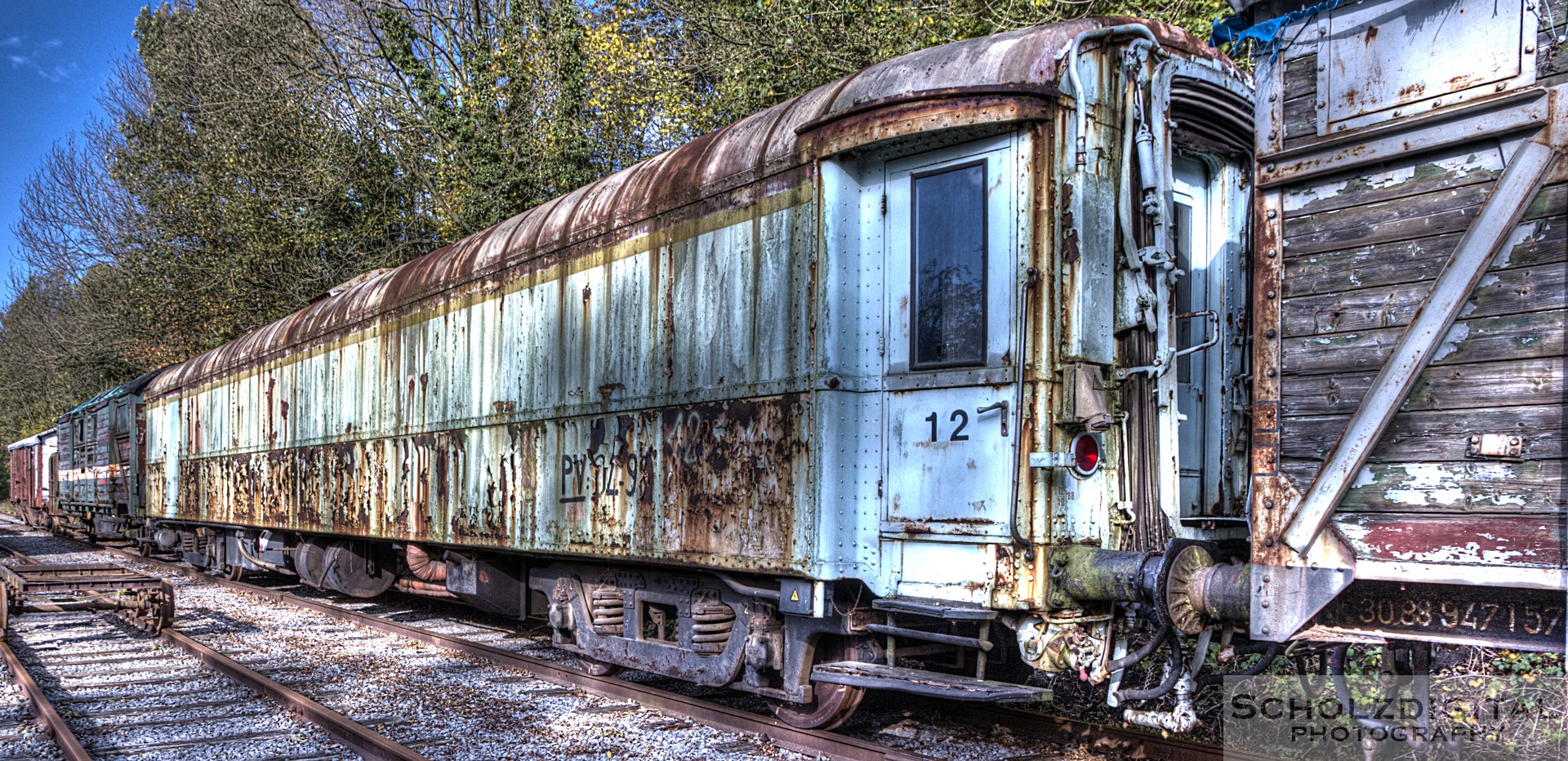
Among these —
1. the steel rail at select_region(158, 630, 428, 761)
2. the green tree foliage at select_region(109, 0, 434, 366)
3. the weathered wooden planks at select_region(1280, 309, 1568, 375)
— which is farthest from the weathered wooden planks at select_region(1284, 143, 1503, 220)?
the green tree foliage at select_region(109, 0, 434, 366)

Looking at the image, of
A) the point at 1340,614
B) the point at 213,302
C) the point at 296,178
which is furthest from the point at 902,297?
the point at 213,302

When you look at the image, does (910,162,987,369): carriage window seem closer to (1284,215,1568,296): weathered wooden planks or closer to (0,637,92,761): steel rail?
(1284,215,1568,296): weathered wooden planks

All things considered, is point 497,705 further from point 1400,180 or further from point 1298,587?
point 1400,180

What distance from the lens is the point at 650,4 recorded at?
15898 millimetres

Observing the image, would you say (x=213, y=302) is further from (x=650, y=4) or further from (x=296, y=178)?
(x=650, y=4)

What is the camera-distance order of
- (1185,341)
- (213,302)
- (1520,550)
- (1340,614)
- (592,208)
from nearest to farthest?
(1520,550)
(1340,614)
(1185,341)
(592,208)
(213,302)

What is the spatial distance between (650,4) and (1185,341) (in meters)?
11.8

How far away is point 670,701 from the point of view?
22.9 feet

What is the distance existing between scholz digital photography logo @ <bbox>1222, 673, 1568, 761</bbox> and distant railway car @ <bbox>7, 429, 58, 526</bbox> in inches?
1249

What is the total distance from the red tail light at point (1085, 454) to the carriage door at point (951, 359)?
0.93ft

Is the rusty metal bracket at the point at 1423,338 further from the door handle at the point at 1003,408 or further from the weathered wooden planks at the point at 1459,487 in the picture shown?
the door handle at the point at 1003,408

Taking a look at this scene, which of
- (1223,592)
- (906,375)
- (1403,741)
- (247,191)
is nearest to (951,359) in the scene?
(906,375)

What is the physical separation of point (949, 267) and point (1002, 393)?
69cm

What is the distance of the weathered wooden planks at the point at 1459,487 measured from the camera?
3363mm
